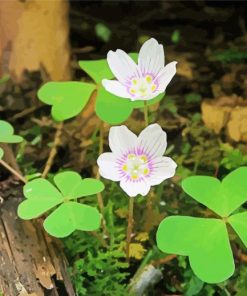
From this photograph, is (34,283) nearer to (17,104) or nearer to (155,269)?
(155,269)

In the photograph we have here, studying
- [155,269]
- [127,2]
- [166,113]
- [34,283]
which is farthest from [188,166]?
[127,2]

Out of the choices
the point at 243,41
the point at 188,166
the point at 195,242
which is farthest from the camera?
the point at 243,41

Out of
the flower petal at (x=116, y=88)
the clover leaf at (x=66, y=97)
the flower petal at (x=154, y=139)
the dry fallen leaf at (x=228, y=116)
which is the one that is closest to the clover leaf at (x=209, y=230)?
the flower petal at (x=154, y=139)

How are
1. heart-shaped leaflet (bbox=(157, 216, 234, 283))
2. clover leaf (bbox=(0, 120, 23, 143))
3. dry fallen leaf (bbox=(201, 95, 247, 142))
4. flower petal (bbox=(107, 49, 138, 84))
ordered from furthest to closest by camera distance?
1. dry fallen leaf (bbox=(201, 95, 247, 142))
2. clover leaf (bbox=(0, 120, 23, 143))
3. flower petal (bbox=(107, 49, 138, 84))
4. heart-shaped leaflet (bbox=(157, 216, 234, 283))

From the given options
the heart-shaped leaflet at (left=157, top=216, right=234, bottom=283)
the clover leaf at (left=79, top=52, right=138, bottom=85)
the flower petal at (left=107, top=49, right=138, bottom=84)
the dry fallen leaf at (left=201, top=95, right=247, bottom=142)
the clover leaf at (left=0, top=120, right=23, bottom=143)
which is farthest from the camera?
the dry fallen leaf at (left=201, top=95, right=247, bottom=142)

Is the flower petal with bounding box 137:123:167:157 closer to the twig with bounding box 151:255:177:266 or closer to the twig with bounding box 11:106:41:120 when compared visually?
the twig with bounding box 151:255:177:266

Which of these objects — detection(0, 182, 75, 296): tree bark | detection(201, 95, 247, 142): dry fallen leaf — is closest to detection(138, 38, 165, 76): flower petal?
detection(0, 182, 75, 296): tree bark

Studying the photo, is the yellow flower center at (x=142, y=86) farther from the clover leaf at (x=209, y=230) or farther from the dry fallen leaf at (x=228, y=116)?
the dry fallen leaf at (x=228, y=116)
